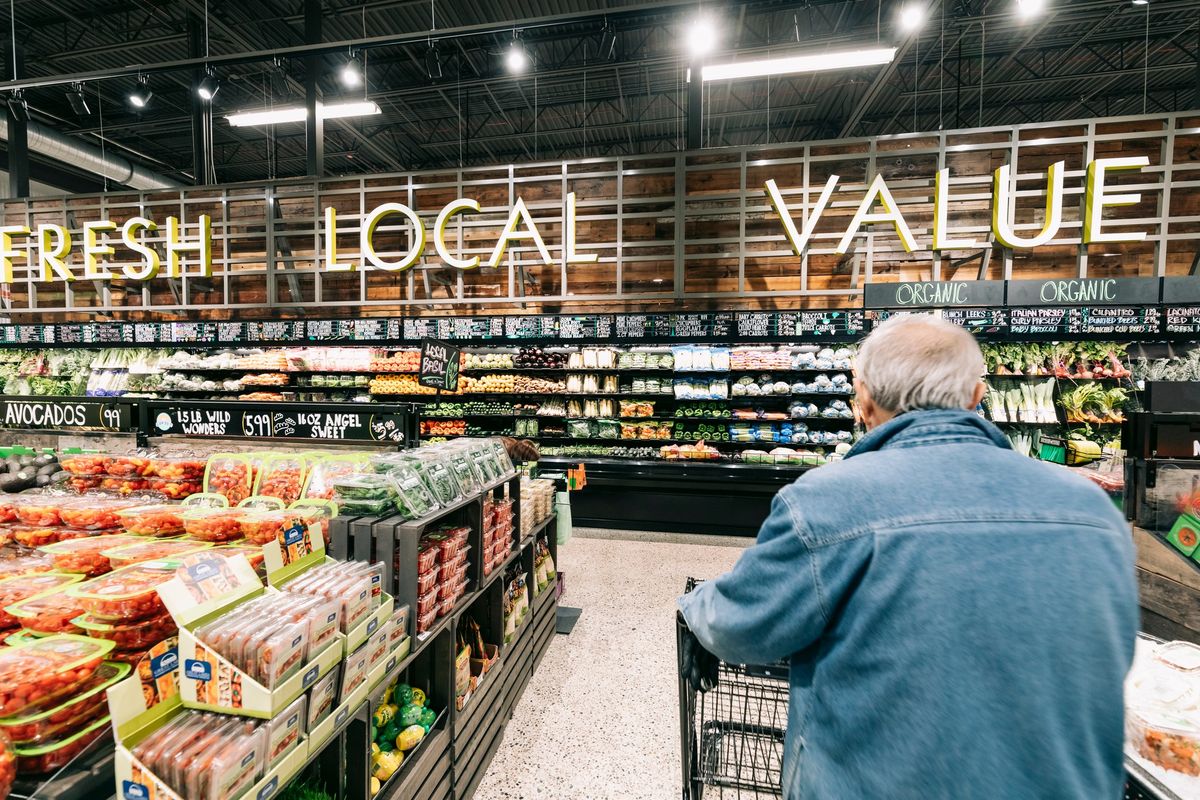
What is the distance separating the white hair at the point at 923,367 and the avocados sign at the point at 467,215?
4825 mm

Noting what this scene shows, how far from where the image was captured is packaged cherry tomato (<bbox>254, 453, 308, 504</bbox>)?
2498 mm

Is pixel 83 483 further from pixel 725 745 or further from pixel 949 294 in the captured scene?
pixel 949 294

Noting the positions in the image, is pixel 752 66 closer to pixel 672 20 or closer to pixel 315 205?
pixel 672 20

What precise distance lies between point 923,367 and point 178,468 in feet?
10.9

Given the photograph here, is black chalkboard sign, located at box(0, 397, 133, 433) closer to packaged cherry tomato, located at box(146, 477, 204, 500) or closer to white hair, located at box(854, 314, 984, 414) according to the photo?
packaged cherry tomato, located at box(146, 477, 204, 500)

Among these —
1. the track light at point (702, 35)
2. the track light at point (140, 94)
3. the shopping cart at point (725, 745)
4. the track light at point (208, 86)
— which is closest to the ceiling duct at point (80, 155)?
the track light at point (140, 94)

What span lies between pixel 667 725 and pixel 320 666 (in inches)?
83.7

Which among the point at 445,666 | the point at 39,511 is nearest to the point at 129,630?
the point at 445,666

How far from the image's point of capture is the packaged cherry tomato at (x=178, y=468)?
8.52 feet

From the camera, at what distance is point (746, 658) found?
1.04 metres

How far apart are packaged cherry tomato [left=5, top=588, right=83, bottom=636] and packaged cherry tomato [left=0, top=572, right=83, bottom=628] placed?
9 centimetres

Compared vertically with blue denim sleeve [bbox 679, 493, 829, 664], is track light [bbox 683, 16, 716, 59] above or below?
above

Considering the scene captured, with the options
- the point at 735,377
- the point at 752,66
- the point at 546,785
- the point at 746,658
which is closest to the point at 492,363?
the point at 735,377

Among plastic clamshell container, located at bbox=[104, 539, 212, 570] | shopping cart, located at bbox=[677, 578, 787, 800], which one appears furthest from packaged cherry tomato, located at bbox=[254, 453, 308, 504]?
shopping cart, located at bbox=[677, 578, 787, 800]
